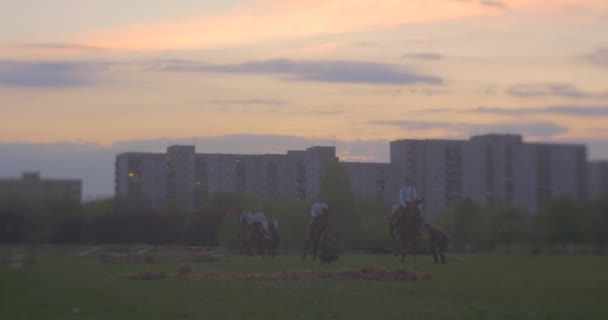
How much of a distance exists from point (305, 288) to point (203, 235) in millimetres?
19876

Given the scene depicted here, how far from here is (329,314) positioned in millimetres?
13469

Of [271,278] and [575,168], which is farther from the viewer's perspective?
[271,278]

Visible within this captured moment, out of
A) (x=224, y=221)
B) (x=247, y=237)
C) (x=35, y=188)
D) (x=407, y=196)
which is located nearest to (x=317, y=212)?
(x=407, y=196)

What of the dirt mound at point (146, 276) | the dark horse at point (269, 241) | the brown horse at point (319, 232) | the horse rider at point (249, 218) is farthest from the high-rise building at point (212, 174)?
the dirt mound at point (146, 276)

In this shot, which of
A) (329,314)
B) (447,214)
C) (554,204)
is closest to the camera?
(554,204)

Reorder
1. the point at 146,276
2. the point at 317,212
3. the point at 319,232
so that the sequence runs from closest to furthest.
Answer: the point at 146,276 → the point at 319,232 → the point at 317,212

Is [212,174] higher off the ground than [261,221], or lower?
higher

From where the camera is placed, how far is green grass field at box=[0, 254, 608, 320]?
13.7 metres

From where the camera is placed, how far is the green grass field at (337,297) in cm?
1369

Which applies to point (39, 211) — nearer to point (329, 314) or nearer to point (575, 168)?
point (329, 314)

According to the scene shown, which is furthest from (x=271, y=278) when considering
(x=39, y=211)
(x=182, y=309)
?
(x=39, y=211)

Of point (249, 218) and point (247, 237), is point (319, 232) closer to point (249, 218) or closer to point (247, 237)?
point (249, 218)

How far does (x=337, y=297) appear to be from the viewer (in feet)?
53.2

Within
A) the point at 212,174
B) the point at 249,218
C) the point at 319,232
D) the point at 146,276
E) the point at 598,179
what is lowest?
the point at 146,276
